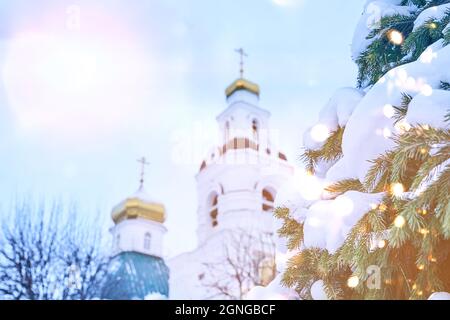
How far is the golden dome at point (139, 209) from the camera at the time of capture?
64.4ft

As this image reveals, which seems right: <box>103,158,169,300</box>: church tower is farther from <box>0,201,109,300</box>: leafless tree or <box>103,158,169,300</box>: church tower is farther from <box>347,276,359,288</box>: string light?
<box>347,276,359,288</box>: string light

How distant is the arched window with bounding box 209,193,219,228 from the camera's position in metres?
16.5

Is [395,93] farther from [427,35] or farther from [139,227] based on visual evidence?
[139,227]

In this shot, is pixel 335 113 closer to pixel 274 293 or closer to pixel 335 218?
pixel 335 218

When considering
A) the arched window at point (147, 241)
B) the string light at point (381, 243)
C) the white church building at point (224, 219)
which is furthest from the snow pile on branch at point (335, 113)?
the arched window at point (147, 241)

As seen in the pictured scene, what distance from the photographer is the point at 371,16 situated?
237cm

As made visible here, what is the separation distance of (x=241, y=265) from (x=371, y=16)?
473 inches

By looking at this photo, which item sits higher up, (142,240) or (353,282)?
(142,240)

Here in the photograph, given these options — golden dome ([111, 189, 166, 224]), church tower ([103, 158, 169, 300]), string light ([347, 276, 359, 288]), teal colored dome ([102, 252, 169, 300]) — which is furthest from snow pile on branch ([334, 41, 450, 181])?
golden dome ([111, 189, 166, 224])

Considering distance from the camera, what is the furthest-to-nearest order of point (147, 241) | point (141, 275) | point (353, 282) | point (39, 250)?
point (147, 241), point (141, 275), point (39, 250), point (353, 282)

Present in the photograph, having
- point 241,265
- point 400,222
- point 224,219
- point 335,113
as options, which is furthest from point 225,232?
point 400,222

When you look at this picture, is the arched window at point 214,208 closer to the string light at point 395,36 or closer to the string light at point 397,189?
the string light at point 395,36

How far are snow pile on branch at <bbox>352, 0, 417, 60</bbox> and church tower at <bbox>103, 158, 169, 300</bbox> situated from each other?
15.5m

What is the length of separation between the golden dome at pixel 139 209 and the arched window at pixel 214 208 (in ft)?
8.98
